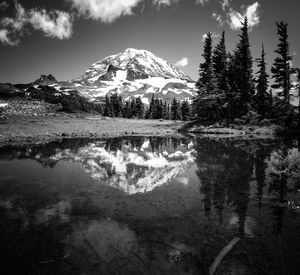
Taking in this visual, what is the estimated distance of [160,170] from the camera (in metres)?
13.5

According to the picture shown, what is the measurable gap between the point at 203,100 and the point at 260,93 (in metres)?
13.7

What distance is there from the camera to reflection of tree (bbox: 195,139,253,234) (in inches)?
313

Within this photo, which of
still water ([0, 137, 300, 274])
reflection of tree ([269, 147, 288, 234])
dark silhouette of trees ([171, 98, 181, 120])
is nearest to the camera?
still water ([0, 137, 300, 274])

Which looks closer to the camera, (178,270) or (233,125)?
(178,270)

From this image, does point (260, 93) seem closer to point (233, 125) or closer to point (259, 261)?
point (233, 125)

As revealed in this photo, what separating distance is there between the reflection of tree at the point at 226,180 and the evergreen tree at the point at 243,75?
948 inches

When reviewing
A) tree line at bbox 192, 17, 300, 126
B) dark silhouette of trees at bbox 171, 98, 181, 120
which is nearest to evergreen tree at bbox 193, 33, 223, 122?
tree line at bbox 192, 17, 300, 126

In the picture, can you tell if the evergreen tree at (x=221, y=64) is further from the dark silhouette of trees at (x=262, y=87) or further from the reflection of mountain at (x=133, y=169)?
the reflection of mountain at (x=133, y=169)

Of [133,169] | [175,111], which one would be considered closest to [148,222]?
[133,169]

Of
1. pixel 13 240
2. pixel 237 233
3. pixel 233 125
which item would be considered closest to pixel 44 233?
pixel 13 240

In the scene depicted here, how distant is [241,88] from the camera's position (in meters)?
39.4

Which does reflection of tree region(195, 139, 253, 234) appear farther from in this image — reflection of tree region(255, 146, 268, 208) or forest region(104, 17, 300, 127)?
forest region(104, 17, 300, 127)

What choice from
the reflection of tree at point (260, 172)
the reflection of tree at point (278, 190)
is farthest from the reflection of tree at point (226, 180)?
the reflection of tree at point (278, 190)

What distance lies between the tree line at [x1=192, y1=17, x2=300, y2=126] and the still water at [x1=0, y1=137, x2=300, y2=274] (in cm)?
2828
